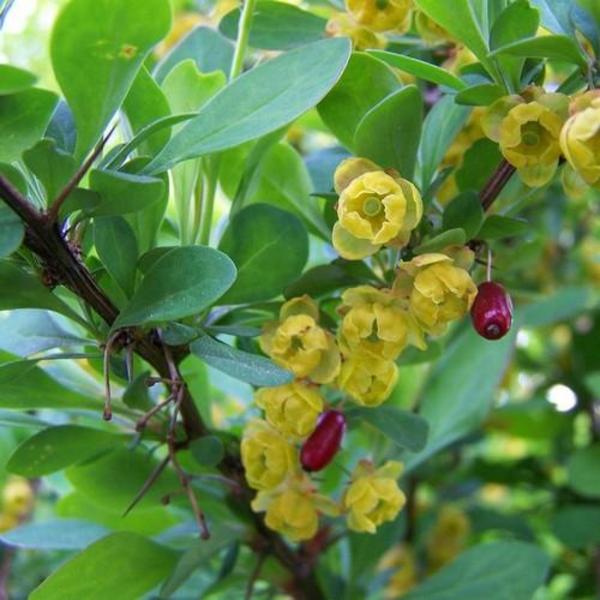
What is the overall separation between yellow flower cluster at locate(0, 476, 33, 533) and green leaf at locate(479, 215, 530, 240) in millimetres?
925

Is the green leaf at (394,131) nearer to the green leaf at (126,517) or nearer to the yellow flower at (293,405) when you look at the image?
the yellow flower at (293,405)

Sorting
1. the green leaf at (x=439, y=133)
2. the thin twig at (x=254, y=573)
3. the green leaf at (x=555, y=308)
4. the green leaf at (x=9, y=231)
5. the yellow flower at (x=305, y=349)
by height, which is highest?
the green leaf at (x=9, y=231)

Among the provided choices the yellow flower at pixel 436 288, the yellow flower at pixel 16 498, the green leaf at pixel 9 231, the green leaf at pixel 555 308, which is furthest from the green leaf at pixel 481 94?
the yellow flower at pixel 16 498

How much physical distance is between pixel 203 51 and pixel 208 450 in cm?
40

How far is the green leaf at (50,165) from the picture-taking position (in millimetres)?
615

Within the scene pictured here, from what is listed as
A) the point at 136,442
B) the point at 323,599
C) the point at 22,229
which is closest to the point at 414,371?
the point at 323,599

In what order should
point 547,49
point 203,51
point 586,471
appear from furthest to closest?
point 586,471 < point 203,51 < point 547,49

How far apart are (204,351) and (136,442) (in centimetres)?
19

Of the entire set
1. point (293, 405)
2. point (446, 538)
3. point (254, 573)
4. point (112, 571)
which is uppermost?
point (293, 405)

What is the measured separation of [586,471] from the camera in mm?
1324

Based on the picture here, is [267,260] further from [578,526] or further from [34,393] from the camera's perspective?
[578,526]

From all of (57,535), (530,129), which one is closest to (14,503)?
(57,535)

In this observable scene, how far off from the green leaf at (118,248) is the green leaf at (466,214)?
23 centimetres

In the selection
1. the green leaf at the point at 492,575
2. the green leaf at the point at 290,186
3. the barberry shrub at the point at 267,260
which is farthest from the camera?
the green leaf at the point at 492,575
